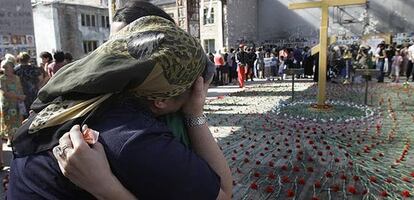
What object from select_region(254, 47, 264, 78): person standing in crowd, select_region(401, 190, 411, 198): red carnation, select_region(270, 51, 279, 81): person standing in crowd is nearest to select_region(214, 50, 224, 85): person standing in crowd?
select_region(254, 47, 264, 78): person standing in crowd

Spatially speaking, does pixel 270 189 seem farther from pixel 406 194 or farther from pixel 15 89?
pixel 15 89

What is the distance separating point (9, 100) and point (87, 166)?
5.41 metres

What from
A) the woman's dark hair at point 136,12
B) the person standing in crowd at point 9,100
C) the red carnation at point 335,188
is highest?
the woman's dark hair at point 136,12

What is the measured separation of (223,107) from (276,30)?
65.9 ft

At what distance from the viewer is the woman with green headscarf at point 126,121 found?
0.92 meters

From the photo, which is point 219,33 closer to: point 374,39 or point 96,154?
point 374,39

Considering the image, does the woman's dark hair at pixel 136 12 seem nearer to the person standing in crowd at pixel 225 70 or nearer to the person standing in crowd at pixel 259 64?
the person standing in crowd at pixel 225 70

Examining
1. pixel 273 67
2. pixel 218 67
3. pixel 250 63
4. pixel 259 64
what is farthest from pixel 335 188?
pixel 273 67

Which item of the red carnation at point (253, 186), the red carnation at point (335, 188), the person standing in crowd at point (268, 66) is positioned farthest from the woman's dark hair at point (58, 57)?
the person standing in crowd at point (268, 66)

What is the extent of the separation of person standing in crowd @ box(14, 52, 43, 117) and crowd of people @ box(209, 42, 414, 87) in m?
8.78

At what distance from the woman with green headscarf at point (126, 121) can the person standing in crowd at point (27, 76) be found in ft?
17.6

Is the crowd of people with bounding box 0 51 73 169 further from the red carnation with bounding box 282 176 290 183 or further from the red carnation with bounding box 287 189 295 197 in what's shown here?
the red carnation with bounding box 287 189 295 197

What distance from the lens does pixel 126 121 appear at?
3.14ft

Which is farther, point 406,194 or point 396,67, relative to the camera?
point 396,67
